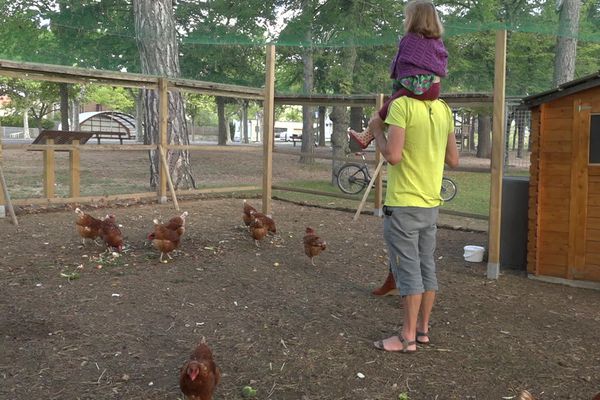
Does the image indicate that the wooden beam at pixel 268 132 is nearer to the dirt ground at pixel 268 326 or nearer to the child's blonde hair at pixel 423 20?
the dirt ground at pixel 268 326

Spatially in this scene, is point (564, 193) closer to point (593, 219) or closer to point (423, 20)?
point (593, 219)

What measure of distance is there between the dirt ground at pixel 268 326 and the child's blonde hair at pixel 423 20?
1936mm

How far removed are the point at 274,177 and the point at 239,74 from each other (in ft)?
17.5

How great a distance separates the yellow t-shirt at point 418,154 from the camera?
10.8 ft

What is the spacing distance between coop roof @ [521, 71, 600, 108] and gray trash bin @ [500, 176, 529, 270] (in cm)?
85

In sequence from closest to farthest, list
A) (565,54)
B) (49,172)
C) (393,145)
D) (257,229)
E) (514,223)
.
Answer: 1. (393,145)
2. (514,223)
3. (257,229)
4. (49,172)
5. (565,54)

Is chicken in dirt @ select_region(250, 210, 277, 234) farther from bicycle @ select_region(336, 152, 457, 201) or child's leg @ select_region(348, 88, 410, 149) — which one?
bicycle @ select_region(336, 152, 457, 201)

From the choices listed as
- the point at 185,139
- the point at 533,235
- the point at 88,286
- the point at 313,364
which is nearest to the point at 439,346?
the point at 313,364

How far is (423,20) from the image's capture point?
3.29 metres

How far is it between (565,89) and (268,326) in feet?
11.6

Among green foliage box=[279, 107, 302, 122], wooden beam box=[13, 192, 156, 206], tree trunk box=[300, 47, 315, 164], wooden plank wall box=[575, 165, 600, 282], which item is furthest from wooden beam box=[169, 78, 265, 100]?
green foliage box=[279, 107, 302, 122]

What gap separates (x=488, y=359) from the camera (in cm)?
346

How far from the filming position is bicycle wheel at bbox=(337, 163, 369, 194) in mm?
12898

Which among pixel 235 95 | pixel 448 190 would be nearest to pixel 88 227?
pixel 235 95
